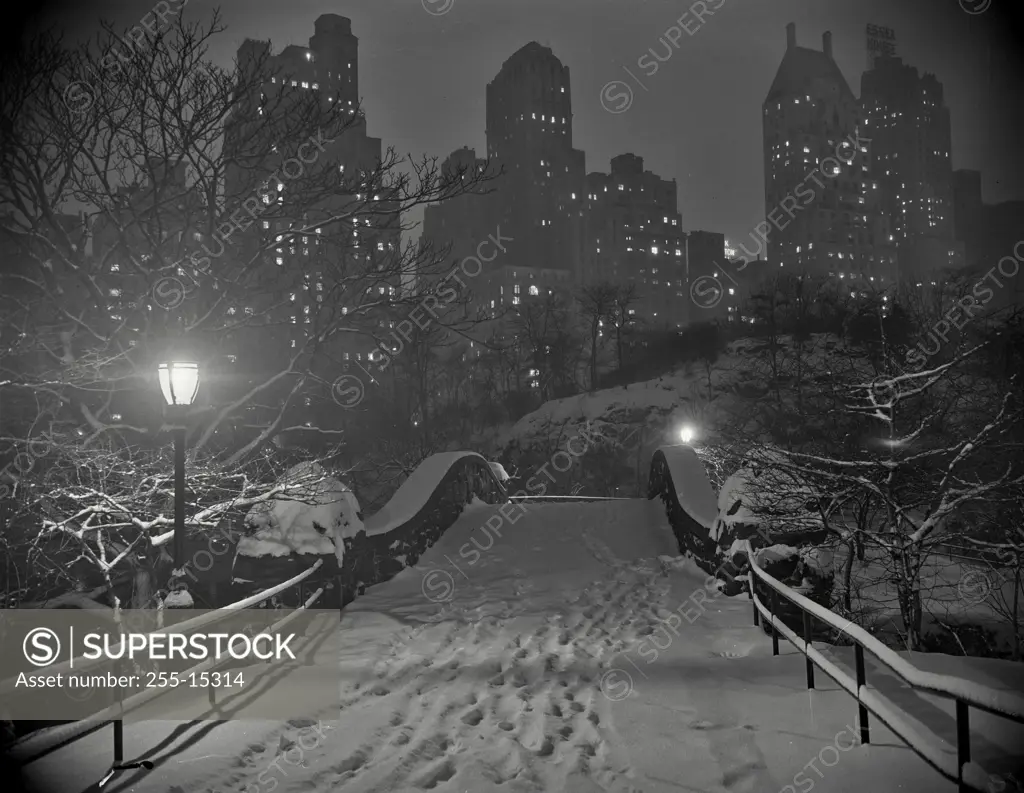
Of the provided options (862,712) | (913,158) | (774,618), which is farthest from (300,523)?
(913,158)

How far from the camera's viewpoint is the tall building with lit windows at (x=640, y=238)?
132m

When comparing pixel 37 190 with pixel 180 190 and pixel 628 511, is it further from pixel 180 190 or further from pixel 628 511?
pixel 628 511

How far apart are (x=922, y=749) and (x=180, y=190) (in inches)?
461

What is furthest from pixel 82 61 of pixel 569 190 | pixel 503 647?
pixel 569 190

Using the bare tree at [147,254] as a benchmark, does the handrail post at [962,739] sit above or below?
below

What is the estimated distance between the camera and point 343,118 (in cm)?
1241

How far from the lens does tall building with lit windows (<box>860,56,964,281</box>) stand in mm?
141375

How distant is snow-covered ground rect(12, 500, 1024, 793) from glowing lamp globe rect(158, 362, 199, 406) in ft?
9.35

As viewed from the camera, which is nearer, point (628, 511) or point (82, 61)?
point (82, 61)

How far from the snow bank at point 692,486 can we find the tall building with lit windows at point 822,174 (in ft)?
380
